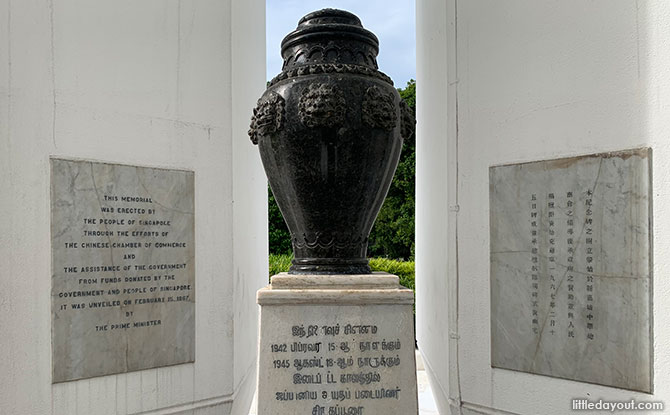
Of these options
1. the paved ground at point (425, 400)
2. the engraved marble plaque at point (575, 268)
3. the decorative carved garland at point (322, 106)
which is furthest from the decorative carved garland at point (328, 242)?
the paved ground at point (425, 400)

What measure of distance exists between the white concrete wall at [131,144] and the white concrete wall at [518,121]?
1.55 m

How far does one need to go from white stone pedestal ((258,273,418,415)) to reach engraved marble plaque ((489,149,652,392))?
1073 mm

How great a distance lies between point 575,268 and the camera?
8.62 feet

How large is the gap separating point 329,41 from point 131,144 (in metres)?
1.49

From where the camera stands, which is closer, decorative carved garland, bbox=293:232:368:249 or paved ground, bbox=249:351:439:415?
decorative carved garland, bbox=293:232:368:249

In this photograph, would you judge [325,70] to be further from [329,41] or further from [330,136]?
[330,136]

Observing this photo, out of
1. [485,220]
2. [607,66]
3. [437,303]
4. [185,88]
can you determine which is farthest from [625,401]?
[185,88]

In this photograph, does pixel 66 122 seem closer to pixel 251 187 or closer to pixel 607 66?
pixel 251 187

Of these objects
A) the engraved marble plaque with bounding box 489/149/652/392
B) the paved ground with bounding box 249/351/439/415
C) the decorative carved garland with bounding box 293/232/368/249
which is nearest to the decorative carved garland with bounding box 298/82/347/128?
the decorative carved garland with bounding box 293/232/368/249

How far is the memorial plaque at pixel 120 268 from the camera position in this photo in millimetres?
2738

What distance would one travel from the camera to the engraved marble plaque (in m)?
2.40

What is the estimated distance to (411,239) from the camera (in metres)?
10.3

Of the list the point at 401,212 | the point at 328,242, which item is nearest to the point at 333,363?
the point at 328,242

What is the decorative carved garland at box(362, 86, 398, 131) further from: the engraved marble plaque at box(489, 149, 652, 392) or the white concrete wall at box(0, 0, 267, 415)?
the white concrete wall at box(0, 0, 267, 415)
